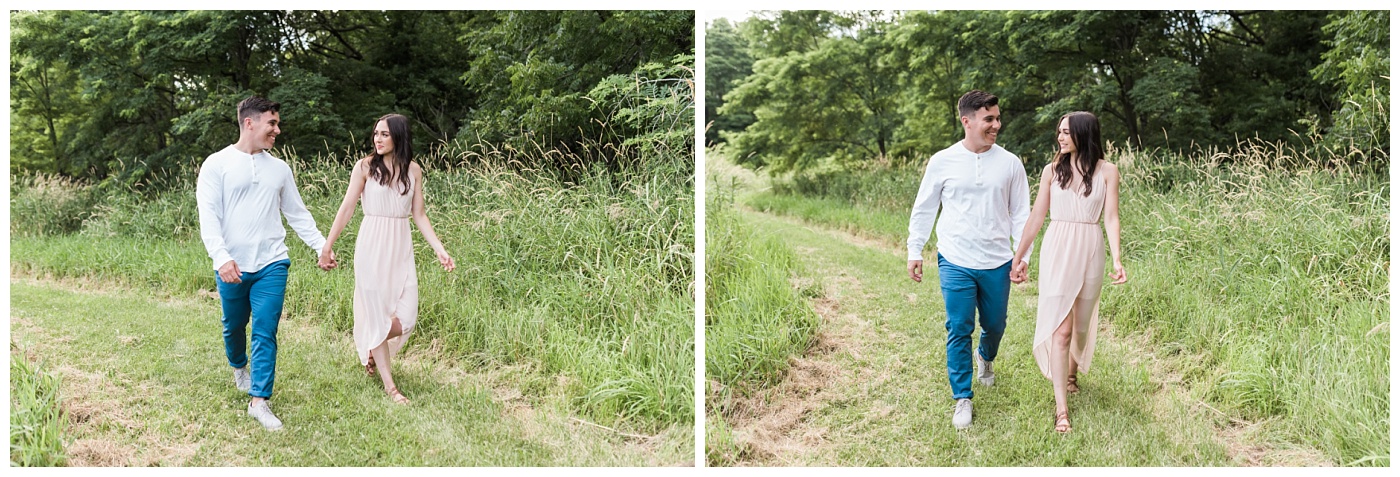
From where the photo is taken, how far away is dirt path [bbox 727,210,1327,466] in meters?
3.12

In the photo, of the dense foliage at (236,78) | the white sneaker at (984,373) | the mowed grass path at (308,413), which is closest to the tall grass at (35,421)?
the mowed grass path at (308,413)

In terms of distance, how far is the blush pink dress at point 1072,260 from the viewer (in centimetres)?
298

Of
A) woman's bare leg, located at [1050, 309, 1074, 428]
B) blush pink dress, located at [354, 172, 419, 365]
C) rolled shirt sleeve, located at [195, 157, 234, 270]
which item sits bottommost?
woman's bare leg, located at [1050, 309, 1074, 428]

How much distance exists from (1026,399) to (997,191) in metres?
0.92

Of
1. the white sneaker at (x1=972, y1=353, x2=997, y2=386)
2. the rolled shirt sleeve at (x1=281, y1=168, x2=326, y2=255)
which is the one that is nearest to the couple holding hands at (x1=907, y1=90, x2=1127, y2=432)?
the white sneaker at (x1=972, y1=353, x2=997, y2=386)

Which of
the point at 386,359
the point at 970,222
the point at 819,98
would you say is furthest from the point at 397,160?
the point at 819,98

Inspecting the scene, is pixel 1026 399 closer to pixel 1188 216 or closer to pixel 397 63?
pixel 1188 216

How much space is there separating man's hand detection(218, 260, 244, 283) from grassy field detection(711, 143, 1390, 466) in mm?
2961

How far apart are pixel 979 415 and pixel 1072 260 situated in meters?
0.72

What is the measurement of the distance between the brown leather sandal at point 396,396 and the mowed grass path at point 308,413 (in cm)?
4

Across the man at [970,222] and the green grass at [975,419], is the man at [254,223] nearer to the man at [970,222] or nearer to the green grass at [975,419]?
the green grass at [975,419]

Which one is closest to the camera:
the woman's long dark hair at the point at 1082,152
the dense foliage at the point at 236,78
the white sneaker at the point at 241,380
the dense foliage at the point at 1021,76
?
the woman's long dark hair at the point at 1082,152

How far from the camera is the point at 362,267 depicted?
3428mm

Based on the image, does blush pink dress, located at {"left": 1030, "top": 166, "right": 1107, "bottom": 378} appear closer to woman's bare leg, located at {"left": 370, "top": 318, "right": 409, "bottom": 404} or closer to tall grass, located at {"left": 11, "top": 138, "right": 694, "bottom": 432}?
tall grass, located at {"left": 11, "top": 138, "right": 694, "bottom": 432}
